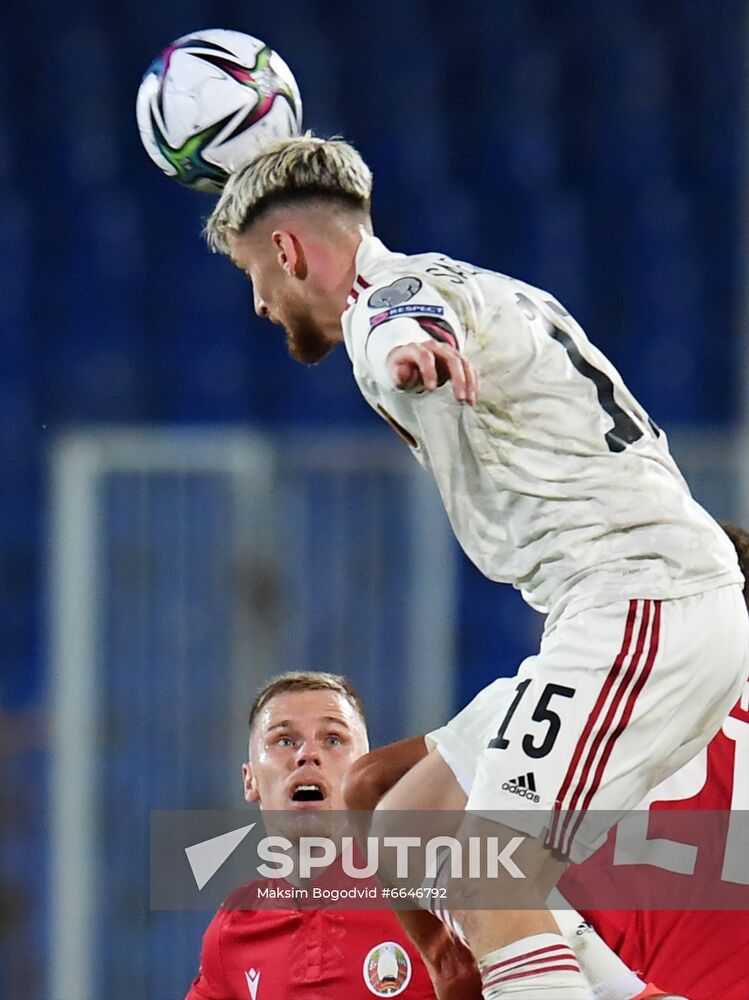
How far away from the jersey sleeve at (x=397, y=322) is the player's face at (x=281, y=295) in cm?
29

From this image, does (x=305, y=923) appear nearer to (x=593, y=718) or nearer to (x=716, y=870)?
(x=716, y=870)

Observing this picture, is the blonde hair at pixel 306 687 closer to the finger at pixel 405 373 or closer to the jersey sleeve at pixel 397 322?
the jersey sleeve at pixel 397 322

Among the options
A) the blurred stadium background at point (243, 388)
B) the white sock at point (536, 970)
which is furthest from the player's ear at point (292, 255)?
the blurred stadium background at point (243, 388)

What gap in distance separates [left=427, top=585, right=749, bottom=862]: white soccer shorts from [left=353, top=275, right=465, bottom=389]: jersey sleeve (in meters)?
0.49

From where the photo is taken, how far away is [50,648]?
19.8 ft

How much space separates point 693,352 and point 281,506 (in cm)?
221

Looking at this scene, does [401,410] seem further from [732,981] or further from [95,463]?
[95,463]

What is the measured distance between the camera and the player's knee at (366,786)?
2916mm

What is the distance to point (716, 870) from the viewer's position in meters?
3.19

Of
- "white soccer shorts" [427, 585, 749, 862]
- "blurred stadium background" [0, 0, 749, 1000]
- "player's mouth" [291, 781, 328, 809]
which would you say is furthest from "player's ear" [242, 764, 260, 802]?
"blurred stadium background" [0, 0, 749, 1000]

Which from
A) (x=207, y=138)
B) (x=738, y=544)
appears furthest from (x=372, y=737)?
(x=207, y=138)

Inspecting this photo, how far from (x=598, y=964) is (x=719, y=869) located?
37cm

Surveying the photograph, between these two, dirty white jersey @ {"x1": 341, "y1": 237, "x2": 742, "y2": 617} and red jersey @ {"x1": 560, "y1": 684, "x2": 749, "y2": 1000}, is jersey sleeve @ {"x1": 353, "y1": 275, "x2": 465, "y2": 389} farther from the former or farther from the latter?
red jersey @ {"x1": 560, "y1": 684, "x2": 749, "y2": 1000}

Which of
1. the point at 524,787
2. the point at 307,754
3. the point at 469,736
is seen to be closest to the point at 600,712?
the point at 524,787
